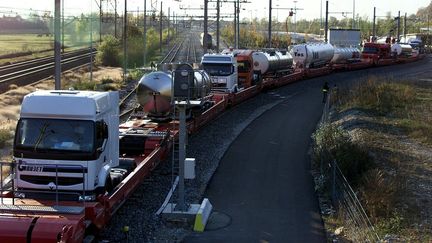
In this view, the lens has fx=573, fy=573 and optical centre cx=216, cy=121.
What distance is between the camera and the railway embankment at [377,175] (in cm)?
1272

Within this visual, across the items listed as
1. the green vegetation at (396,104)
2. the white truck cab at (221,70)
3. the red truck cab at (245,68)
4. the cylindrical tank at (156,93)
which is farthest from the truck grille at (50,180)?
the red truck cab at (245,68)

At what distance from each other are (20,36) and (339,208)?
113028 millimetres

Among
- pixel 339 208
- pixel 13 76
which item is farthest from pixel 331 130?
pixel 13 76

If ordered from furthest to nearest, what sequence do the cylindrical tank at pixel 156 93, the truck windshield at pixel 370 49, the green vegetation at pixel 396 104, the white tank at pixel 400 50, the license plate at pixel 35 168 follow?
the white tank at pixel 400 50 < the truck windshield at pixel 370 49 < the green vegetation at pixel 396 104 < the cylindrical tank at pixel 156 93 < the license plate at pixel 35 168

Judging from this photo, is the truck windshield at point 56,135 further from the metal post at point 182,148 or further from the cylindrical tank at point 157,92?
the cylindrical tank at point 157,92

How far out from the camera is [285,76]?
154 feet

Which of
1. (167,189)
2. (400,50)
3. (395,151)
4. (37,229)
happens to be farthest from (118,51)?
(37,229)

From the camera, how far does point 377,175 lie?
1493 centimetres

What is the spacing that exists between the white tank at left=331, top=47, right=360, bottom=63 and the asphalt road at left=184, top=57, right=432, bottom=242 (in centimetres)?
3133

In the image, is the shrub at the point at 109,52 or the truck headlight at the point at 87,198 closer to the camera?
the truck headlight at the point at 87,198

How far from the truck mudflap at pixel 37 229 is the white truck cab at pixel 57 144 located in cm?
144

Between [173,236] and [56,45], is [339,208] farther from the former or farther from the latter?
[56,45]

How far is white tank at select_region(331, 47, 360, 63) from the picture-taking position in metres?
61.2

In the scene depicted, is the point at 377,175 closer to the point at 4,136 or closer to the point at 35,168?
the point at 35,168
